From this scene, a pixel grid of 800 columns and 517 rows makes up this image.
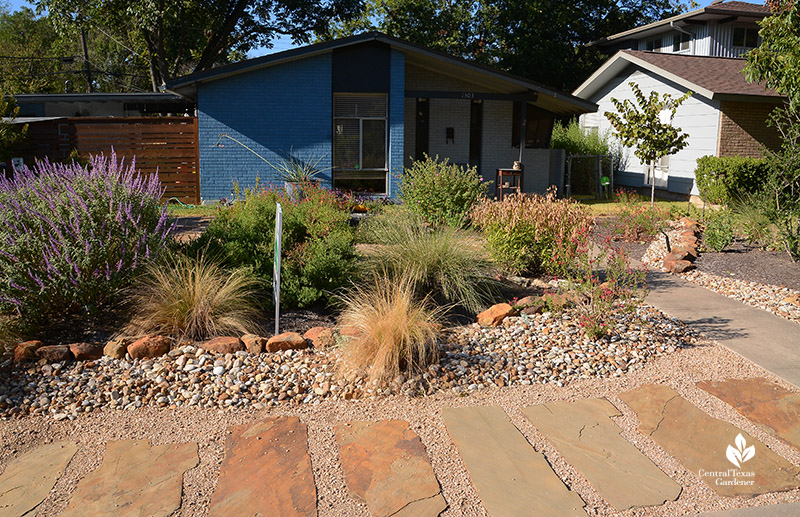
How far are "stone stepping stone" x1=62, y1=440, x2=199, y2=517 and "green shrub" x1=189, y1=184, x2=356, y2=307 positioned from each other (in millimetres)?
2439

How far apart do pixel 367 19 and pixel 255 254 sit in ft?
95.8

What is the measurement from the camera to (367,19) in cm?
3309

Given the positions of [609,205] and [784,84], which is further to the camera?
[609,205]

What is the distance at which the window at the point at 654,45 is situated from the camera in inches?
1038

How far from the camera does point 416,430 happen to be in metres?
4.13

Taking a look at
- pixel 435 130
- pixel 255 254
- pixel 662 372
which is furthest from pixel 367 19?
pixel 662 372

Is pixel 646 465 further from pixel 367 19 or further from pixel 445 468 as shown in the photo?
pixel 367 19

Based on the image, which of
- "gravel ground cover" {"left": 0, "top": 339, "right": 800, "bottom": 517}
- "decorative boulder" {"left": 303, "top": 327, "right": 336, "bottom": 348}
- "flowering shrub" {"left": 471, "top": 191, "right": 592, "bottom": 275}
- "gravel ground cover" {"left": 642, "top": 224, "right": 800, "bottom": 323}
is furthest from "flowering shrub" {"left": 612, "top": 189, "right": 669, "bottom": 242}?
"decorative boulder" {"left": 303, "top": 327, "right": 336, "bottom": 348}

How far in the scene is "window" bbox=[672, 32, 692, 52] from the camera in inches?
960

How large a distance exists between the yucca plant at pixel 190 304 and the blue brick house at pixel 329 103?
950 cm

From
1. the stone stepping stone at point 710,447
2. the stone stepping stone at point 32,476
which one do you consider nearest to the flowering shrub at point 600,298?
the stone stepping stone at point 710,447

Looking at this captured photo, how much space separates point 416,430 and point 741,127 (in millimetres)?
17086

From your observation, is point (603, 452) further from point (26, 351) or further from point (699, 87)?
point (699, 87)

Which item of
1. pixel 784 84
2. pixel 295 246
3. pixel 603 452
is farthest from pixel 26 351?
pixel 784 84
